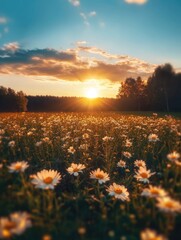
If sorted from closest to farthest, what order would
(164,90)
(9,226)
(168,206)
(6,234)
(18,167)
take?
(6,234) < (9,226) < (168,206) < (18,167) < (164,90)

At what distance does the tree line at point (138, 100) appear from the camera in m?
41.1

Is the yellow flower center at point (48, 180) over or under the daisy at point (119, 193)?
over

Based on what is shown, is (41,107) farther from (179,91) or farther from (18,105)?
(179,91)

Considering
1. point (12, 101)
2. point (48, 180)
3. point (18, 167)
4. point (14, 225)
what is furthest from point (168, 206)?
point (12, 101)

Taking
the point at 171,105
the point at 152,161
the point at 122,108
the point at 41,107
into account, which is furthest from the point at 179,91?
the point at 152,161

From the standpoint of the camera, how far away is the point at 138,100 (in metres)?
62.2

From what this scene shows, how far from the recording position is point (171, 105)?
56375 mm

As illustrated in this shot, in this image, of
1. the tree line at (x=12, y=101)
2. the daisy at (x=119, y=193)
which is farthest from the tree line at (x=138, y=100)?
the daisy at (x=119, y=193)

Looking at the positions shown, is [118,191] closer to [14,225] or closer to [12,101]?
[14,225]

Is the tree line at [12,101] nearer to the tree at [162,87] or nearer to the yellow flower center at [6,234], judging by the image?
the tree at [162,87]

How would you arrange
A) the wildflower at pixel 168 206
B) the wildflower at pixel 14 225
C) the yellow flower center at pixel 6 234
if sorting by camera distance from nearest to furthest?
the yellow flower center at pixel 6 234 < the wildflower at pixel 14 225 < the wildflower at pixel 168 206

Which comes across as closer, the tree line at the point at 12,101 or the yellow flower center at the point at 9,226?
the yellow flower center at the point at 9,226

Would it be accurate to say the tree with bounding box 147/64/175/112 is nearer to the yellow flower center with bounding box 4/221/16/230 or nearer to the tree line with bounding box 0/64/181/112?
the tree line with bounding box 0/64/181/112

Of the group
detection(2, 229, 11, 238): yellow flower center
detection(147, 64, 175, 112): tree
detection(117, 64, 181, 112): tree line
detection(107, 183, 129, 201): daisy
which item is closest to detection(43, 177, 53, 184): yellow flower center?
detection(107, 183, 129, 201): daisy
